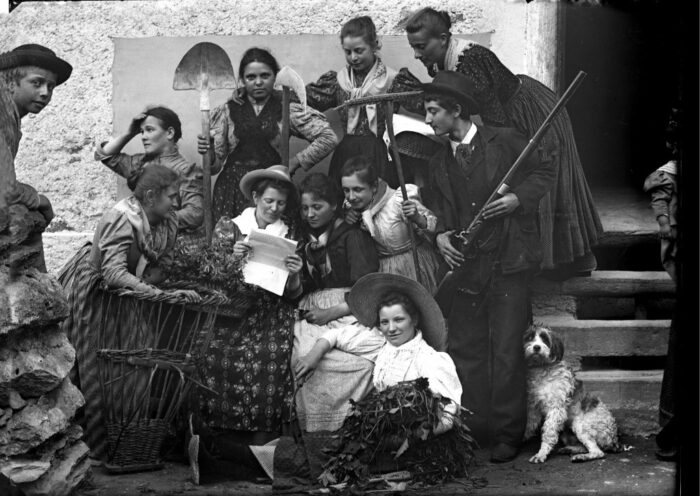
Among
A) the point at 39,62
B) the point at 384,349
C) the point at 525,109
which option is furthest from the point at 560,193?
the point at 39,62

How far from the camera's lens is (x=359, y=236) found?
30.8 feet

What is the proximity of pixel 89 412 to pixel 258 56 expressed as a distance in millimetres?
2612

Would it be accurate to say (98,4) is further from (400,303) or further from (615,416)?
(615,416)

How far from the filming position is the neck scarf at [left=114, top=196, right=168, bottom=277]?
30.3 ft

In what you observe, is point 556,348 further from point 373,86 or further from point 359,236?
point 373,86

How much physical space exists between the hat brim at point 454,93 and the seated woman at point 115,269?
1801 mm

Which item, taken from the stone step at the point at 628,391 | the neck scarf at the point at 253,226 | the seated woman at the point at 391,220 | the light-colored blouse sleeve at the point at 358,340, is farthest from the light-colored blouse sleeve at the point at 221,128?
the stone step at the point at 628,391

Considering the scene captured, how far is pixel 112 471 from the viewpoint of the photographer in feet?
29.2

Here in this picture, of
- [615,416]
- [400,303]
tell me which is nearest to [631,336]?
[615,416]

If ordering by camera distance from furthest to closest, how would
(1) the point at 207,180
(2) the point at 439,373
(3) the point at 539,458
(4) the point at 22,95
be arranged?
(1) the point at 207,180
(4) the point at 22,95
(3) the point at 539,458
(2) the point at 439,373

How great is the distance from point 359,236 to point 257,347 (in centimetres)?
99

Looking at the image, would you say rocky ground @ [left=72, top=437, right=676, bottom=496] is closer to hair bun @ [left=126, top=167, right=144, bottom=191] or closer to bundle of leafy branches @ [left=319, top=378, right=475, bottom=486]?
bundle of leafy branches @ [left=319, top=378, right=475, bottom=486]

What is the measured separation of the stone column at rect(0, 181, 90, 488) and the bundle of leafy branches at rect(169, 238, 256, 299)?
92 cm

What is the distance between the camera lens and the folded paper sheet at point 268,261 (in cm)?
923
